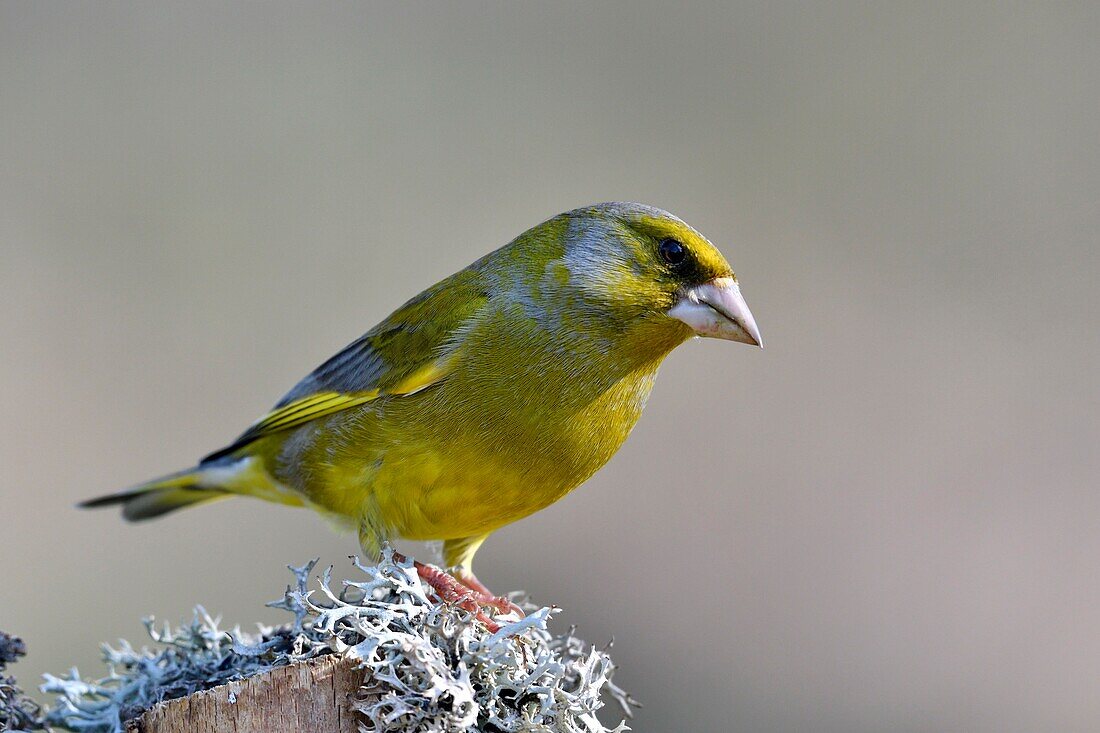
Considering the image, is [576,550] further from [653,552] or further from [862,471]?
[862,471]

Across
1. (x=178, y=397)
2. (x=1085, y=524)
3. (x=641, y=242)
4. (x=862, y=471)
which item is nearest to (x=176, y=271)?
(x=178, y=397)

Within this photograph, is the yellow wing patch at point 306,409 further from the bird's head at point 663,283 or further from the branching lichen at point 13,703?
the branching lichen at point 13,703

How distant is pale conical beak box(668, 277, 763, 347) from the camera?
13.6 feet

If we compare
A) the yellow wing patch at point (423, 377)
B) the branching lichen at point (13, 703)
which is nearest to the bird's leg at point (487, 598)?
the yellow wing patch at point (423, 377)

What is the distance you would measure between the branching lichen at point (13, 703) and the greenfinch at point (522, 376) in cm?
122

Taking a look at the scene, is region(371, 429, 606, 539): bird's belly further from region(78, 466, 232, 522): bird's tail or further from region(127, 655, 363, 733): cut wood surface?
region(78, 466, 232, 522): bird's tail

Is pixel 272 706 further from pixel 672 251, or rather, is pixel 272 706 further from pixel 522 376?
pixel 672 251

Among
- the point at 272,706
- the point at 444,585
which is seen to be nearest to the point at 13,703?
the point at 272,706

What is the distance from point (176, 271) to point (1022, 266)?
7.24 metres

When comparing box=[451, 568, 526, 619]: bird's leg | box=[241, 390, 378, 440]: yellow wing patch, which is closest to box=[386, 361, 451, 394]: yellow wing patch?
box=[241, 390, 378, 440]: yellow wing patch

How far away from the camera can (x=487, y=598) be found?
451 cm

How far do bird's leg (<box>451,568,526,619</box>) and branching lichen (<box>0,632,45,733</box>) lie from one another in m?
1.46

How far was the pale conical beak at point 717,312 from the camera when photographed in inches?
163

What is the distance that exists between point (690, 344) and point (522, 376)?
6154mm
